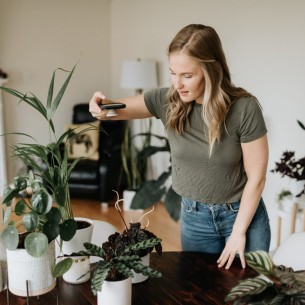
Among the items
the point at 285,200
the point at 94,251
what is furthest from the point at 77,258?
the point at 285,200

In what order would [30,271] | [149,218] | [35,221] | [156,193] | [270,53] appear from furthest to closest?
1. [149,218]
2. [156,193]
3. [270,53]
4. [30,271]
5. [35,221]

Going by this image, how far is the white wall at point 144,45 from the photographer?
3004mm

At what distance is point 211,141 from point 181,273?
0.43 metres

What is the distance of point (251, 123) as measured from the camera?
4.47ft

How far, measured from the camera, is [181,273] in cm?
137

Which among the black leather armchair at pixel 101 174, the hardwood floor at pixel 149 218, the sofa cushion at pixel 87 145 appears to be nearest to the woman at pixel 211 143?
the hardwood floor at pixel 149 218

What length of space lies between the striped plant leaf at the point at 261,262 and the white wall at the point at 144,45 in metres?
2.22

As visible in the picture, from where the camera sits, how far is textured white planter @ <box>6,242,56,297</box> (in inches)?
43.5

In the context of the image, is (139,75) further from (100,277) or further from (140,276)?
(100,277)

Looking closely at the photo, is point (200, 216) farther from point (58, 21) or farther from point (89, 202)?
point (58, 21)

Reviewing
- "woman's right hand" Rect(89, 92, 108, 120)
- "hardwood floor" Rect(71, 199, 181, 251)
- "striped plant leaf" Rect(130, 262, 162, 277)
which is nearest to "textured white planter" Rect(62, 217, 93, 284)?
"striped plant leaf" Rect(130, 262, 162, 277)

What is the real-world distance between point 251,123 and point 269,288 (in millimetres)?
617

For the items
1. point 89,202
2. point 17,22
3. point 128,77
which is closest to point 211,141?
point 128,77

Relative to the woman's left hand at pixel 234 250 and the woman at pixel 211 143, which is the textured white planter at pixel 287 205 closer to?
the woman at pixel 211 143
